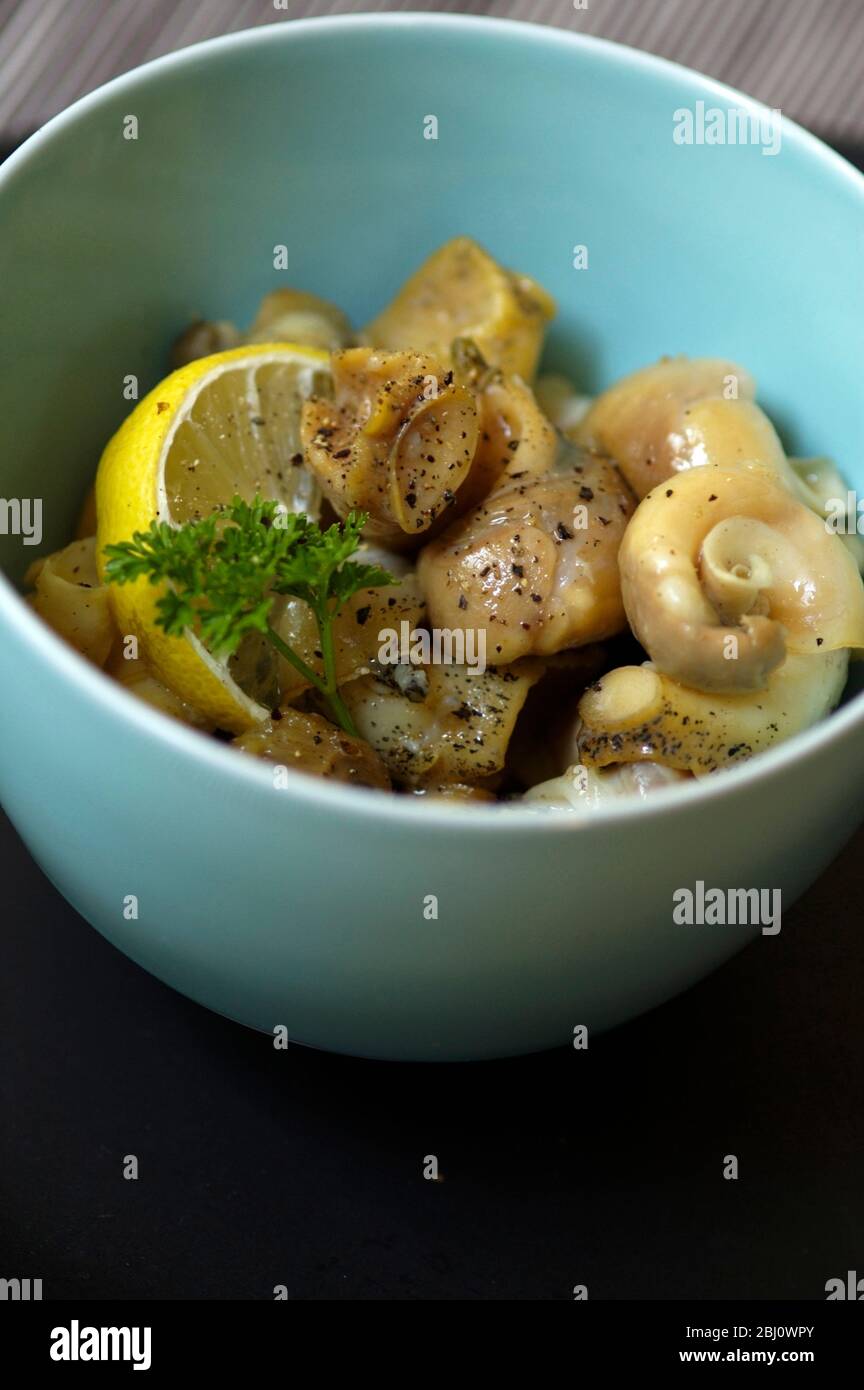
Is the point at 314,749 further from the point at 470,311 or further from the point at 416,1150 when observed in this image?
the point at 470,311

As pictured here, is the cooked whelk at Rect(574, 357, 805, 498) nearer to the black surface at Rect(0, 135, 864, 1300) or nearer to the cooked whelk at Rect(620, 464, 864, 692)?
the cooked whelk at Rect(620, 464, 864, 692)

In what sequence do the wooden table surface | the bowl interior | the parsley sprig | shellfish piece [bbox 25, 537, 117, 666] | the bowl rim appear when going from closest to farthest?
the bowl rim, the parsley sprig, shellfish piece [bbox 25, 537, 117, 666], the bowl interior, the wooden table surface

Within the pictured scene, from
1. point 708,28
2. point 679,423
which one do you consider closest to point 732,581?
point 679,423

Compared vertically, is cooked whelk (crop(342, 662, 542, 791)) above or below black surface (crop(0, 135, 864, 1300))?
above

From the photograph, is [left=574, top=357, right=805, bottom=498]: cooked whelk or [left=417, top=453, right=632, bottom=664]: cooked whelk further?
[left=574, top=357, right=805, bottom=498]: cooked whelk

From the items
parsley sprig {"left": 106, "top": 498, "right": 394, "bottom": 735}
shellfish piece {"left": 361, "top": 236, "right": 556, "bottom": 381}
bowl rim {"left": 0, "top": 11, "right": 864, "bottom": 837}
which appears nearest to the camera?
bowl rim {"left": 0, "top": 11, "right": 864, "bottom": 837}

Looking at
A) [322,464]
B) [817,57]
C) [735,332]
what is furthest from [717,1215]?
[817,57]

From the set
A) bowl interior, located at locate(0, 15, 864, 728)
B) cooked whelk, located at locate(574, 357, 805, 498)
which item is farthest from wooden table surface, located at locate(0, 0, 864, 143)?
cooked whelk, located at locate(574, 357, 805, 498)
